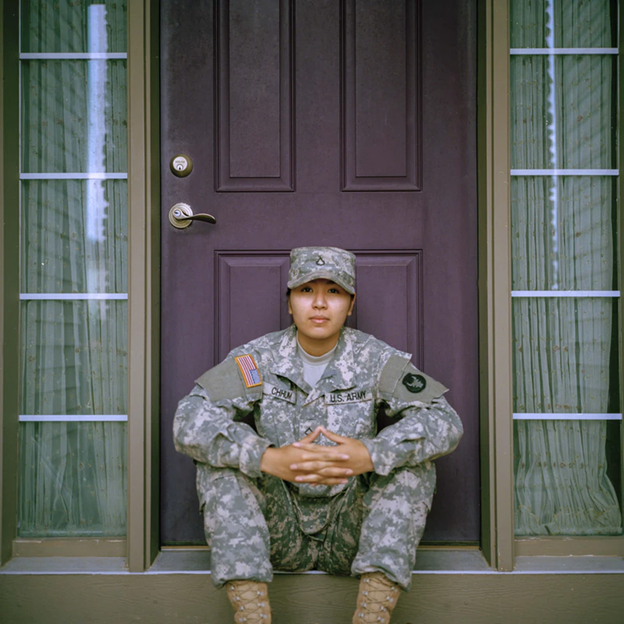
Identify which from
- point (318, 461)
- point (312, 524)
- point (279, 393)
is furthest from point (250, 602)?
point (279, 393)

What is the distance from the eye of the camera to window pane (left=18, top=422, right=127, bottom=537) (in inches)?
71.8

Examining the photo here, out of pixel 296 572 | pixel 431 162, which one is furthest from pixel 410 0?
pixel 296 572

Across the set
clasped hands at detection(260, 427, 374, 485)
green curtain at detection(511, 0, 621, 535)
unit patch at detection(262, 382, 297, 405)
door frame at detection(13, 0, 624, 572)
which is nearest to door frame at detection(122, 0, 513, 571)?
door frame at detection(13, 0, 624, 572)

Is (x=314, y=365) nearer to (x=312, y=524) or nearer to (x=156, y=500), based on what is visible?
(x=312, y=524)

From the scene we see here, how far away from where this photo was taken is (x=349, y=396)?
1.59 m

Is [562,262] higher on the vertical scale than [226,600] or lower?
higher

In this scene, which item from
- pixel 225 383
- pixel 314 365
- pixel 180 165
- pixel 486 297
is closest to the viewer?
pixel 225 383

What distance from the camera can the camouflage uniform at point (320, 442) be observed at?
1.37 meters

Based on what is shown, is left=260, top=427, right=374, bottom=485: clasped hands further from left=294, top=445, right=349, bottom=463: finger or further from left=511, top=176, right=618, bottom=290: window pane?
left=511, top=176, right=618, bottom=290: window pane

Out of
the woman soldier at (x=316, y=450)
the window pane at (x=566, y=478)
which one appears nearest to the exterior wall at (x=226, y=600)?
the window pane at (x=566, y=478)

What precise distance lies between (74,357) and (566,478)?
1741mm

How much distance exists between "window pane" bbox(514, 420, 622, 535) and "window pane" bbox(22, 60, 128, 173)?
1720mm

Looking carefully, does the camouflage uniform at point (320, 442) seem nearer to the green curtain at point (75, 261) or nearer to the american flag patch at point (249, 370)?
the american flag patch at point (249, 370)

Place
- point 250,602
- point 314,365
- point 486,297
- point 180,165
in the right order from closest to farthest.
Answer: point 250,602
point 314,365
point 486,297
point 180,165
